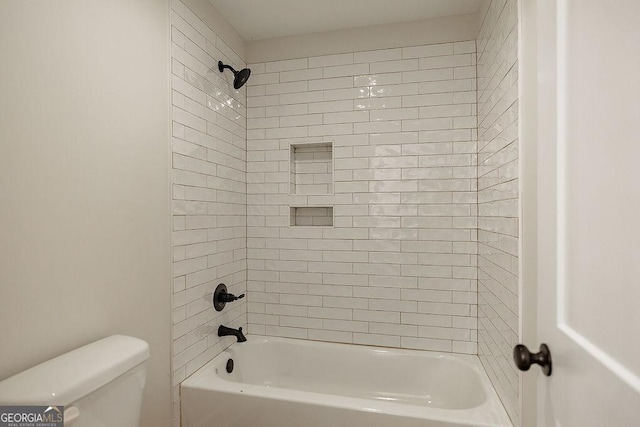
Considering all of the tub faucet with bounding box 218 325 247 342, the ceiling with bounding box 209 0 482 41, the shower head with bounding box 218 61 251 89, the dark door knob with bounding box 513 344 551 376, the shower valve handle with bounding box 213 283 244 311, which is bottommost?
the tub faucet with bounding box 218 325 247 342

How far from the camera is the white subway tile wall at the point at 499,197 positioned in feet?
4.51

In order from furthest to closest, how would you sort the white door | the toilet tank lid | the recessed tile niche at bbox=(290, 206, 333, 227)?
the recessed tile niche at bbox=(290, 206, 333, 227)
the toilet tank lid
the white door

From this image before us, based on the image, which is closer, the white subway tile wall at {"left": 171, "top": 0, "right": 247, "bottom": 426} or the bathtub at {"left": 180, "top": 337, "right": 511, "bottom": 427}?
the bathtub at {"left": 180, "top": 337, "right": 511, "bottom": 427}

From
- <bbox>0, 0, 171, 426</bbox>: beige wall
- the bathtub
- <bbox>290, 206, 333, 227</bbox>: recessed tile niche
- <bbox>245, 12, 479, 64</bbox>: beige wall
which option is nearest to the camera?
<bbox>0, 0, 171, 426</bbox>: beige wall

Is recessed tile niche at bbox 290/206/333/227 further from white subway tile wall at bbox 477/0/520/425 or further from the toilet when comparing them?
the toilet

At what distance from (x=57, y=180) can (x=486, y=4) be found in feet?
7.20

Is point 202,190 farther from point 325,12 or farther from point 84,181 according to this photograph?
point 325,12

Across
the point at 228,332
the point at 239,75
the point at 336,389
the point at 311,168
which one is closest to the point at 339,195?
the point at 311,168

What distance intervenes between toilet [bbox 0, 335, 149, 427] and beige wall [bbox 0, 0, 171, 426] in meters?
0.08

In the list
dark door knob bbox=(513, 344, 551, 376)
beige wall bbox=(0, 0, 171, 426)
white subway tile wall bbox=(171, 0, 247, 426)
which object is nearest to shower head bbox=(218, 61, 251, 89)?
white subway tile wall bbox=(171, 0, 247, 426)

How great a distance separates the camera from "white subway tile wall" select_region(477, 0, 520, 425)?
1.37 meters

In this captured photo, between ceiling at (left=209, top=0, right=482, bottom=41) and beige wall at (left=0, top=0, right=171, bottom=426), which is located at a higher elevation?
ceiling at (left=209, top=0, right=482, bottom=41)

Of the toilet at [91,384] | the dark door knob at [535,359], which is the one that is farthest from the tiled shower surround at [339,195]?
the dark door knob at [535,359]

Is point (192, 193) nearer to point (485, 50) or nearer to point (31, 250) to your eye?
point (31, 250)
